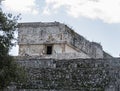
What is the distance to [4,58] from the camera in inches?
507

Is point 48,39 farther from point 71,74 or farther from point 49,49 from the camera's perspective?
point 71,74

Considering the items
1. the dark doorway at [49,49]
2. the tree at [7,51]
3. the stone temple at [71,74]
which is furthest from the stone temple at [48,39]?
the tree at [7,51]

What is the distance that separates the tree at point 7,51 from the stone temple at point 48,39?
12962 mm

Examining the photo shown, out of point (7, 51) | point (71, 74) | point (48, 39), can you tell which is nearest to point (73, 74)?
point (71, 74)

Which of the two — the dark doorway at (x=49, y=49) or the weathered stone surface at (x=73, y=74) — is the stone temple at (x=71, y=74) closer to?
the weathered stone surface at (x=73, y=74)

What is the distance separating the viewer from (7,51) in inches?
505

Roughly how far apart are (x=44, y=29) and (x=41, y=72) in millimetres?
11694

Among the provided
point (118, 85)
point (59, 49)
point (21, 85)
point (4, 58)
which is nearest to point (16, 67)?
point (4, 58)

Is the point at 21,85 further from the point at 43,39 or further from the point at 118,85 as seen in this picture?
the point at 43,39

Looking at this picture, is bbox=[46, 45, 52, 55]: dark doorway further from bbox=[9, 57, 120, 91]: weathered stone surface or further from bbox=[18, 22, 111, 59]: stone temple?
bbox=[9, 57, 120, 91]: weathered stone surface

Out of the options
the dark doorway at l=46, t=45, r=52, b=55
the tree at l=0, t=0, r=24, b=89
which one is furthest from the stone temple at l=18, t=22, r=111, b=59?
the tree at l=0, t=0, r=24, b=89

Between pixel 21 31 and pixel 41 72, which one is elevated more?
pixel 21 31

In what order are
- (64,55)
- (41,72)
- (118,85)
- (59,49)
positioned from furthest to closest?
(59,49) → (64,55) → (41,72) → (118,85)

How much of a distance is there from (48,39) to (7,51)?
47.2 feet
